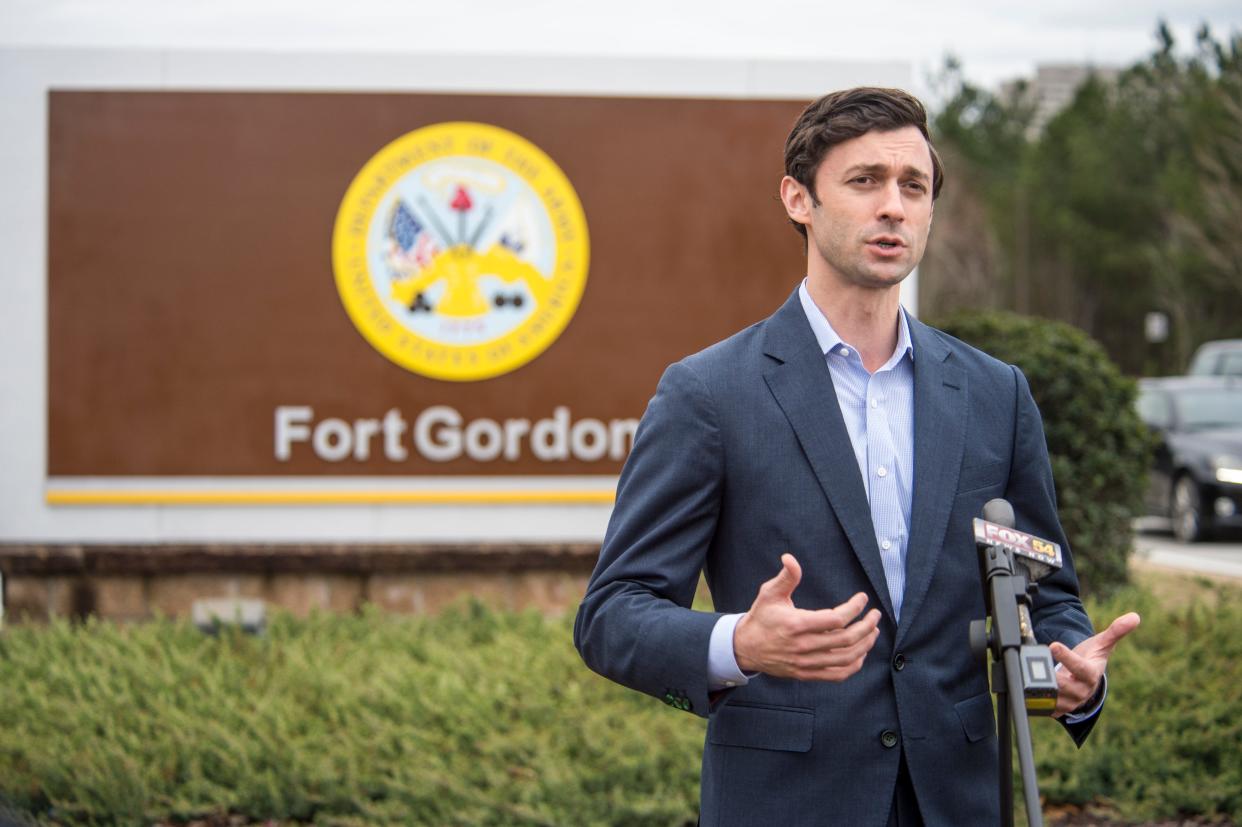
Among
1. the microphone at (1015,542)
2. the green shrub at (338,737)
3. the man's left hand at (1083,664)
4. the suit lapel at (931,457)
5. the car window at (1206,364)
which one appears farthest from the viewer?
the car window at (1206,364)

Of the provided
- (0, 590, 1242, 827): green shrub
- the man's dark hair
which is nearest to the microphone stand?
the man's dark hair

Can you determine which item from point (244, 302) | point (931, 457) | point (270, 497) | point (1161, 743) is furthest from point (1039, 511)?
point (244, 302)

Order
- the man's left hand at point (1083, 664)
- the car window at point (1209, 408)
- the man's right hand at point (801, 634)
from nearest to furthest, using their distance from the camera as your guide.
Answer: the man's right hand at point (801, 634) → the man's left hand at point (1083, 664) → the car window at point (1209, 408)

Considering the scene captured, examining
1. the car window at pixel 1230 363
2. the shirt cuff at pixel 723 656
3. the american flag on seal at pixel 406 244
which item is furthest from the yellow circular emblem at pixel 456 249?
the car window at pixel 1230 363

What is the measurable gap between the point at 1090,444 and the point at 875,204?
6065mm

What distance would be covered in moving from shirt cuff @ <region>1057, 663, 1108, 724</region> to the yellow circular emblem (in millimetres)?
5769

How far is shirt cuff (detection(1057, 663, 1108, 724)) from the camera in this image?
7.52ft

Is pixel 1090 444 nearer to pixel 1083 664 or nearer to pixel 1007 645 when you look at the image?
pixel 1083 664

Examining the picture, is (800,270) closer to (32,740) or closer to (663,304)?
(663,304)

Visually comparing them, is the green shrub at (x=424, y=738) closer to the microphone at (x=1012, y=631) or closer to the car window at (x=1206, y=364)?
the microphone at (x=1012, y=631)

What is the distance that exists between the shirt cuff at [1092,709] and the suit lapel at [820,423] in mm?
348

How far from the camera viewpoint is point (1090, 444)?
8008 mm

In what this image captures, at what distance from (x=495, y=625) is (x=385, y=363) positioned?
5.28 ft

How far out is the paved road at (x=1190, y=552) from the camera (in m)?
12.2
